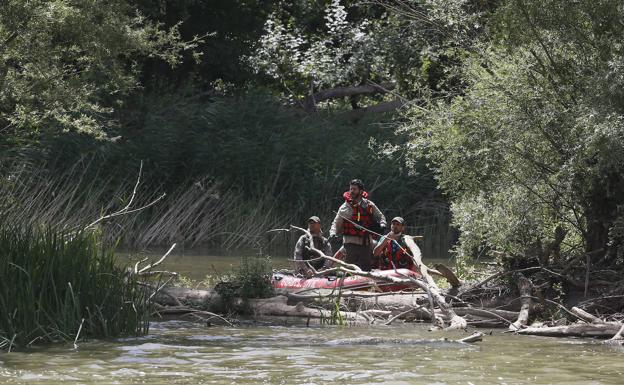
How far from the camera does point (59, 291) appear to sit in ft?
34.9

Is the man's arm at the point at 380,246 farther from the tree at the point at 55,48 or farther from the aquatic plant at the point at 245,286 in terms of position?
the tree at the point at 55,48

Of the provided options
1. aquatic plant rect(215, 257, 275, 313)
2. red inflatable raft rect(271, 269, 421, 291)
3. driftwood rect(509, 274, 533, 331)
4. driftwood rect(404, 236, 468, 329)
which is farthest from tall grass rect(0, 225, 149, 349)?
driftwood rect(509, 274, 533, 331)

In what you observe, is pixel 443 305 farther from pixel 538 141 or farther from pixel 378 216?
pixel 378 216

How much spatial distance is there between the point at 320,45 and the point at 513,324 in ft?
60.2

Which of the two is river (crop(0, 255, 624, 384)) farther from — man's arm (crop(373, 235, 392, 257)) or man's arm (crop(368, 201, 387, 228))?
man's arm (crop(368, 201, 387, 228))

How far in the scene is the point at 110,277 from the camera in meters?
11.0

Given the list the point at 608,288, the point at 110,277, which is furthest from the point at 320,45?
the point at 110,277

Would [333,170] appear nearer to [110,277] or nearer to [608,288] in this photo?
[608,288]

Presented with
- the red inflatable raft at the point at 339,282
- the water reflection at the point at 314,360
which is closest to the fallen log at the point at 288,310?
the red inflatable raft at the point at 339,282

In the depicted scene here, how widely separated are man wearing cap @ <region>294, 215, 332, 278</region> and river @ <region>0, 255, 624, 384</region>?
13.2ft

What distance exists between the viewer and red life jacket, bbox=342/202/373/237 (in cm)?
1686

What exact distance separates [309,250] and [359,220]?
841 mm

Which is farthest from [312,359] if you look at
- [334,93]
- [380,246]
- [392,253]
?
[334,93]

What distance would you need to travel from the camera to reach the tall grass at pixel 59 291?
10289 mm
